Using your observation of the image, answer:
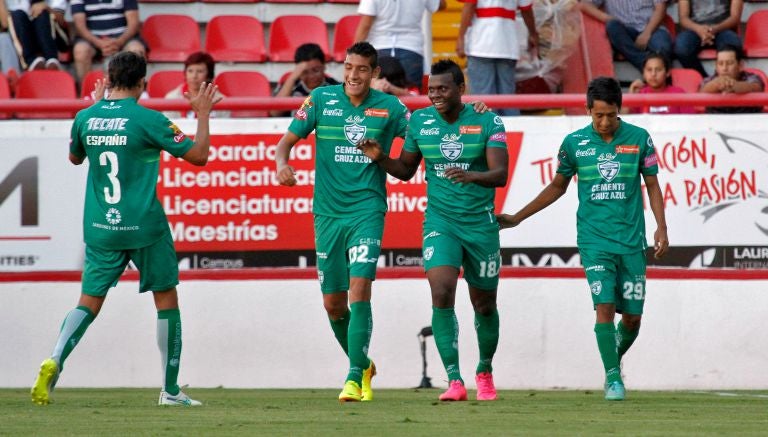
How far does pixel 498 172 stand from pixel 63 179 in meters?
4.42

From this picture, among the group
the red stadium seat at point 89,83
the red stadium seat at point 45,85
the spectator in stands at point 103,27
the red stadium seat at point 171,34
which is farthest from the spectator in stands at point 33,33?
the red stadium seat at point 171,34

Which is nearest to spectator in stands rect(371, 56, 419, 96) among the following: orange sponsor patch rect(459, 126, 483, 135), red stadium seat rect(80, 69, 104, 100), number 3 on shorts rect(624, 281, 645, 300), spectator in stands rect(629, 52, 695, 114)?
spectator in stands rect(629, 52, 695, 114)

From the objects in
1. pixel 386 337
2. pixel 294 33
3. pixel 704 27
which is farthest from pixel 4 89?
pixel 704 27

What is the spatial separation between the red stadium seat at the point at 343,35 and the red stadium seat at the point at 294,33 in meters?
0.13

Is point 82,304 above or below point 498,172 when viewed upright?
below

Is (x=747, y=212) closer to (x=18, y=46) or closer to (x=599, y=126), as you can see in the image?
(x=599, y=126)

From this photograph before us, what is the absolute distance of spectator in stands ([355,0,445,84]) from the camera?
12.9 m

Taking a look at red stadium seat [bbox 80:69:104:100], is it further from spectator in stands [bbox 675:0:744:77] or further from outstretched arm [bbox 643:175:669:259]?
outstretched arm [bbox 643:175:669:259]

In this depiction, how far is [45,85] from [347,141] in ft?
17.8

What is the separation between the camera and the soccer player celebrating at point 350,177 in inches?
349

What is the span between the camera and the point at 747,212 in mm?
11625

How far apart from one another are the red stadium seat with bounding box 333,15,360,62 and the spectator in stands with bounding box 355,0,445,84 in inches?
71.6

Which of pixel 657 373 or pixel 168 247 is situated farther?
pixel 657 373

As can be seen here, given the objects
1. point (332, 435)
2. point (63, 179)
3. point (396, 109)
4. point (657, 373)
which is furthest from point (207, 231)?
point (332, 435)
